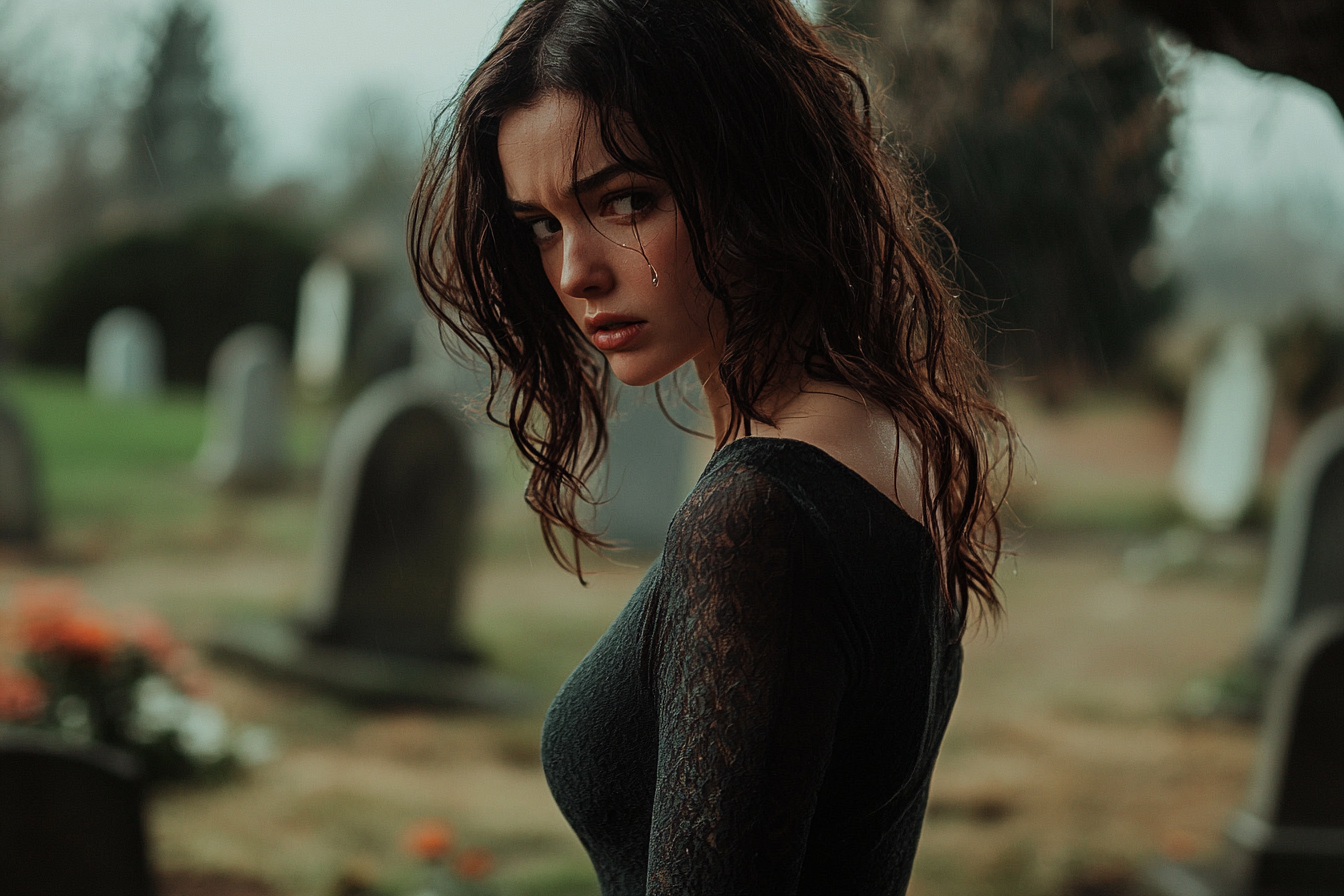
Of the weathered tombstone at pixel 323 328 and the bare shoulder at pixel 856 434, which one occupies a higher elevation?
the weathered tombstone at pixel 323 328

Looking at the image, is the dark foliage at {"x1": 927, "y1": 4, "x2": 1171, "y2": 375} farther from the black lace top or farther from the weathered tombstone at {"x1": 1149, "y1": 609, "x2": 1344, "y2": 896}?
the black lace top

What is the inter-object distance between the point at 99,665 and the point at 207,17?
1280 centimetres

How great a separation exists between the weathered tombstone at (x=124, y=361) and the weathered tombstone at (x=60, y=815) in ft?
45.3

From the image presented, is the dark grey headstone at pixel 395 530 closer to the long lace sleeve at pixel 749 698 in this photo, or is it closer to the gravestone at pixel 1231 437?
the long lace sleeve at pixel 749 698

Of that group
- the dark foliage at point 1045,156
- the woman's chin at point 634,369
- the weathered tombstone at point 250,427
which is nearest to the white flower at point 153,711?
the dark foliage at point 1045,156

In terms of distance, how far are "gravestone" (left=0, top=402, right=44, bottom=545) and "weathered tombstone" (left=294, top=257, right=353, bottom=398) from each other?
657 cm

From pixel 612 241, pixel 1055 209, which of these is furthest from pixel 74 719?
pixel 1055 209

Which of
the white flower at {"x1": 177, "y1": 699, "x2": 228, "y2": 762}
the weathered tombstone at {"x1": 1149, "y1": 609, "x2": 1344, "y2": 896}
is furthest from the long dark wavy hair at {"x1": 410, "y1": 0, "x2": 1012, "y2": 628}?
the white flower at {"x1": 177, "y1": 699, "x2": 228, "y2": 762}

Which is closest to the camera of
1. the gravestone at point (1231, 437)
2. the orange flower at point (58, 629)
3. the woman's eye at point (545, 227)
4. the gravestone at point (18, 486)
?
the woman's eye at point (545, 227)

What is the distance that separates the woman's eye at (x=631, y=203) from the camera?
1.05 meters

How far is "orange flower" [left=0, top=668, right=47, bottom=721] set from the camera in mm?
4148

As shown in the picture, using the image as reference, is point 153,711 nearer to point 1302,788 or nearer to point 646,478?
point 646,478

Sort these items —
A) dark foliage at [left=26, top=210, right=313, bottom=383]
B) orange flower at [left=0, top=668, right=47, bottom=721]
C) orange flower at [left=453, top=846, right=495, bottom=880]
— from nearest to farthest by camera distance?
1. orange flower at [left=453, top=846, right=495, bottom=880]
2. orange flower at [left=0, top=668, right=47, bottom=721]
3. dark foliage at [left=26, top=210, right=313, bottom=383]

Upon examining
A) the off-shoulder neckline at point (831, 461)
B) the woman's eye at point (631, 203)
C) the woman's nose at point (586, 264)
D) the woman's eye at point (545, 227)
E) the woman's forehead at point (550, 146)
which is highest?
the woman's forehead at point (550, 146)
